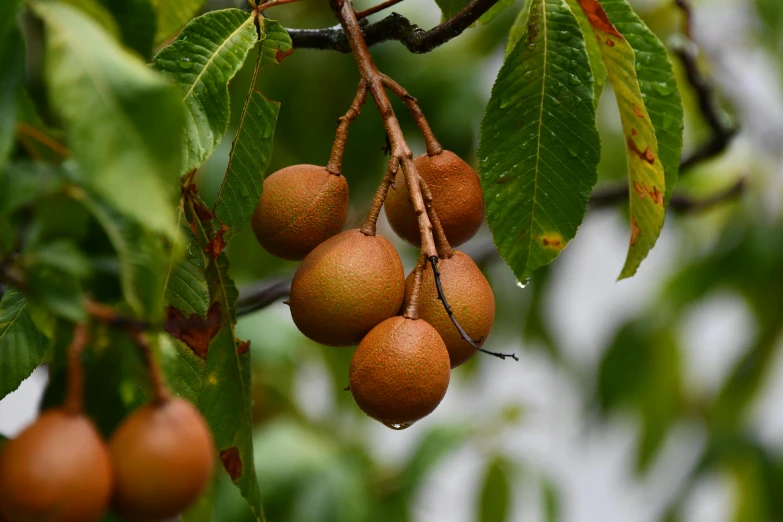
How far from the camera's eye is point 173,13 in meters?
1.26

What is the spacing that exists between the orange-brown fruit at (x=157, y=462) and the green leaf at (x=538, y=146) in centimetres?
46

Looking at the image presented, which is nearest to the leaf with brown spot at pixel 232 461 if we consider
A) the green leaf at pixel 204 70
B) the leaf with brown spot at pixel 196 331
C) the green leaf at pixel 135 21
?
the leaf with brown spot at pixel 196 331

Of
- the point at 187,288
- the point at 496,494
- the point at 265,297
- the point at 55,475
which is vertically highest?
the point at 55,475

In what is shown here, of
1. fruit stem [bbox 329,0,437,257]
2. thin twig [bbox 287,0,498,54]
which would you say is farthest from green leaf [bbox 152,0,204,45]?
fruit stem [bbox 329,0,437,257]

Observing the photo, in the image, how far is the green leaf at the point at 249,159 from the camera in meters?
1.03

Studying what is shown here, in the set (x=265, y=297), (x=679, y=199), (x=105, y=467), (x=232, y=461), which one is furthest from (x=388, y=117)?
(x=679, y=199)

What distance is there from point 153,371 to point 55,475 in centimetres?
10

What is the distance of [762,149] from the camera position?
117 inches

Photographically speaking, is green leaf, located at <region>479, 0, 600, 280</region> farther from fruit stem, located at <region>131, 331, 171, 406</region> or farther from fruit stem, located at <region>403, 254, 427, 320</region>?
fruit stem, located at <region>131, 331, 171, 406</region>

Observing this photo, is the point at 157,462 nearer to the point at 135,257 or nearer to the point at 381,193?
the point at 135,257

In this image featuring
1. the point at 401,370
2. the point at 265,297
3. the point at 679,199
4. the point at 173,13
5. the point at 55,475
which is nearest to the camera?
the point at 55,475

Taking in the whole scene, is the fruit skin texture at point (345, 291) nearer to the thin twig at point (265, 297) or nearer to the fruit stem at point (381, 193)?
the fruit stem at point (381, 193)

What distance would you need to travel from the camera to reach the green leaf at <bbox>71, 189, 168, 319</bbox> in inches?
25.8

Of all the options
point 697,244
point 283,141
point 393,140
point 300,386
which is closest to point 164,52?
point 393,140
